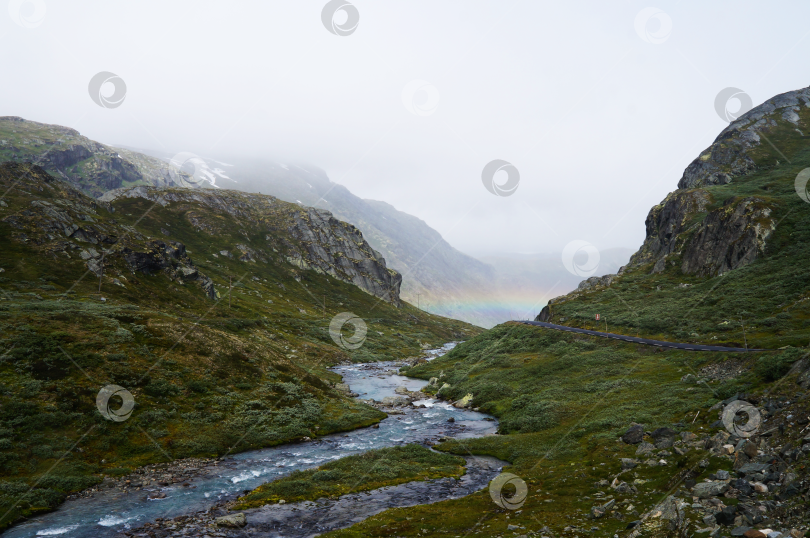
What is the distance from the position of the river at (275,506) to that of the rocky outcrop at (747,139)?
552 feet

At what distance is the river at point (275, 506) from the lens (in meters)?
27.9

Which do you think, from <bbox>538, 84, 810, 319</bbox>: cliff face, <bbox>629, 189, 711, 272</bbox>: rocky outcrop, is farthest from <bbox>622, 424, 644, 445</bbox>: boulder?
<bbox>629, 189, 711, 272</bbox>: rocky outcrop

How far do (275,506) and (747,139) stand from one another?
222637mm

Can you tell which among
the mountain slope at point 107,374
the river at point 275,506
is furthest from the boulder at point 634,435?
the mountain slope at point 107,374

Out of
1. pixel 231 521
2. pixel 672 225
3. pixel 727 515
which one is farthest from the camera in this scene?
pixel 672 225

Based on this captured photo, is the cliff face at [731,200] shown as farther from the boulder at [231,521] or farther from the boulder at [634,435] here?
the boulder at [231,521]

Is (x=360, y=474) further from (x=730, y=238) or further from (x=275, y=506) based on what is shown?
(x=730, y=238)

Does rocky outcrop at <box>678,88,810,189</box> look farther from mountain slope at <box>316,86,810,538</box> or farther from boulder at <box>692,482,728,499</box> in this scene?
boulder at <box>692,482,728,499</box>

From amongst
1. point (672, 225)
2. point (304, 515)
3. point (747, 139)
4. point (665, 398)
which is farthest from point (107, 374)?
point (747, 139)

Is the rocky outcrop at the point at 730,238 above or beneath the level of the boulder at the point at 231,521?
above

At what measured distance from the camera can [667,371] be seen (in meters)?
55.5

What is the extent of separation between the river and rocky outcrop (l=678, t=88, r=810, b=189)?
168m

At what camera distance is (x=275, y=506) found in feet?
105

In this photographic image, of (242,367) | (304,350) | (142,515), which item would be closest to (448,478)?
(142,515)
